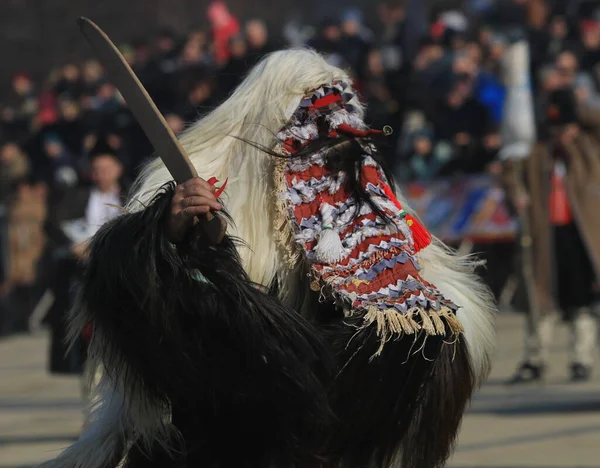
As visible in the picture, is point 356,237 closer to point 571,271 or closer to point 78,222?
point 78,222

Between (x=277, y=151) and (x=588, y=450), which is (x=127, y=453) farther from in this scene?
(x=588, y=450)

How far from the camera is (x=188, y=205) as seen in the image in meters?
2.97

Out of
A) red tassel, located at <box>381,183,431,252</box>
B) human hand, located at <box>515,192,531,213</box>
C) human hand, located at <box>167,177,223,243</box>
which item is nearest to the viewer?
human hand, located at <box>167,177,223,243</box>

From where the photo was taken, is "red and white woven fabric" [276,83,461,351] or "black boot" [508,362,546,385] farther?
"black boot" [508,362,546,385]

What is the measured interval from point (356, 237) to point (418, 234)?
23 centimetres

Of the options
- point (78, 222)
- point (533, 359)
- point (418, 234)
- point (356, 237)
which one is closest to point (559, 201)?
point (533, 359)

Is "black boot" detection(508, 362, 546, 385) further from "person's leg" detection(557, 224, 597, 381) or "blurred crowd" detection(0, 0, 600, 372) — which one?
"blurred crowd" detection(0, 0, 600, 372)

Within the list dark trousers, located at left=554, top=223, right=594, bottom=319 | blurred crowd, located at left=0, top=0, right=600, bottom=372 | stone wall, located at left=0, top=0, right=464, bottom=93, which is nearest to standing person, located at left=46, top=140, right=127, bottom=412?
blurred crowd, located at left=0, top=0, right=600, bottom=372

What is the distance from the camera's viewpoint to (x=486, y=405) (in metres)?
8.50

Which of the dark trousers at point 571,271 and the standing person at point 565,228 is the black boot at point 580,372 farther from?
the dark trousers at point 571,271

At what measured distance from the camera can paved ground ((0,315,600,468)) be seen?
682 cm

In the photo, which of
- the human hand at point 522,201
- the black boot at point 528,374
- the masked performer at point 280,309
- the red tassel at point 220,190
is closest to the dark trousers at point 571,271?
the human hand at point 522,201

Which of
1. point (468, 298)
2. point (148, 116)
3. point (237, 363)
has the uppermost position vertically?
point (148, 116)

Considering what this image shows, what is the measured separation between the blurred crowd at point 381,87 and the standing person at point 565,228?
4.35 feet
